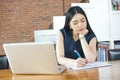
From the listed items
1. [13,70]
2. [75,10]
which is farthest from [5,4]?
[13,70]

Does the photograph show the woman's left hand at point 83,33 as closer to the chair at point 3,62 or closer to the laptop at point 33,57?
the laptop at point 33,57

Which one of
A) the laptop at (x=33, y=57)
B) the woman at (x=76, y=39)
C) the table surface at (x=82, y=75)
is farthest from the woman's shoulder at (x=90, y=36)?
the laptop at (x=33, y=57)

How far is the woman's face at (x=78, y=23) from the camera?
7.13 feet

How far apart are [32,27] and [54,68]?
3.68m

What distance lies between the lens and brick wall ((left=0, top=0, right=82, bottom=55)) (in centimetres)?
527

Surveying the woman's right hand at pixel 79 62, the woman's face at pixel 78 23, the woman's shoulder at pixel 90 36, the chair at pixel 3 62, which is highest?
the woman's face at pixel 78 23

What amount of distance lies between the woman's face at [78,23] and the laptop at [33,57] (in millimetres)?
492

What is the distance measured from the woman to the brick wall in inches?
121

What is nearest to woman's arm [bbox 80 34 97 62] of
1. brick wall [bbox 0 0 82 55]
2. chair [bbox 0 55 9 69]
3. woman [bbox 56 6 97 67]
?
woman [bbox 56 6 97 67]

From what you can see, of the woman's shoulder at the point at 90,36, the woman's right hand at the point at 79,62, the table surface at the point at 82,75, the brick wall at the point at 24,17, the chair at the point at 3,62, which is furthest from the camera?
the brick wall at the point at 24,17

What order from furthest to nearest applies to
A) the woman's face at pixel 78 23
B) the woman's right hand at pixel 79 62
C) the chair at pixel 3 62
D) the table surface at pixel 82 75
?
the chair at pixel 3 62, the woman's face at pixel 78 23, the woman's right hand at pixel 79 62, the table surface at pixel 82 75

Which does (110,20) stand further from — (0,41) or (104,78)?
(104,78)

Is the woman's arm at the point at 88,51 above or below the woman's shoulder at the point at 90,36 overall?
below

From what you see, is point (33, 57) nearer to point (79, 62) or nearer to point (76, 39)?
point (79, 62)
